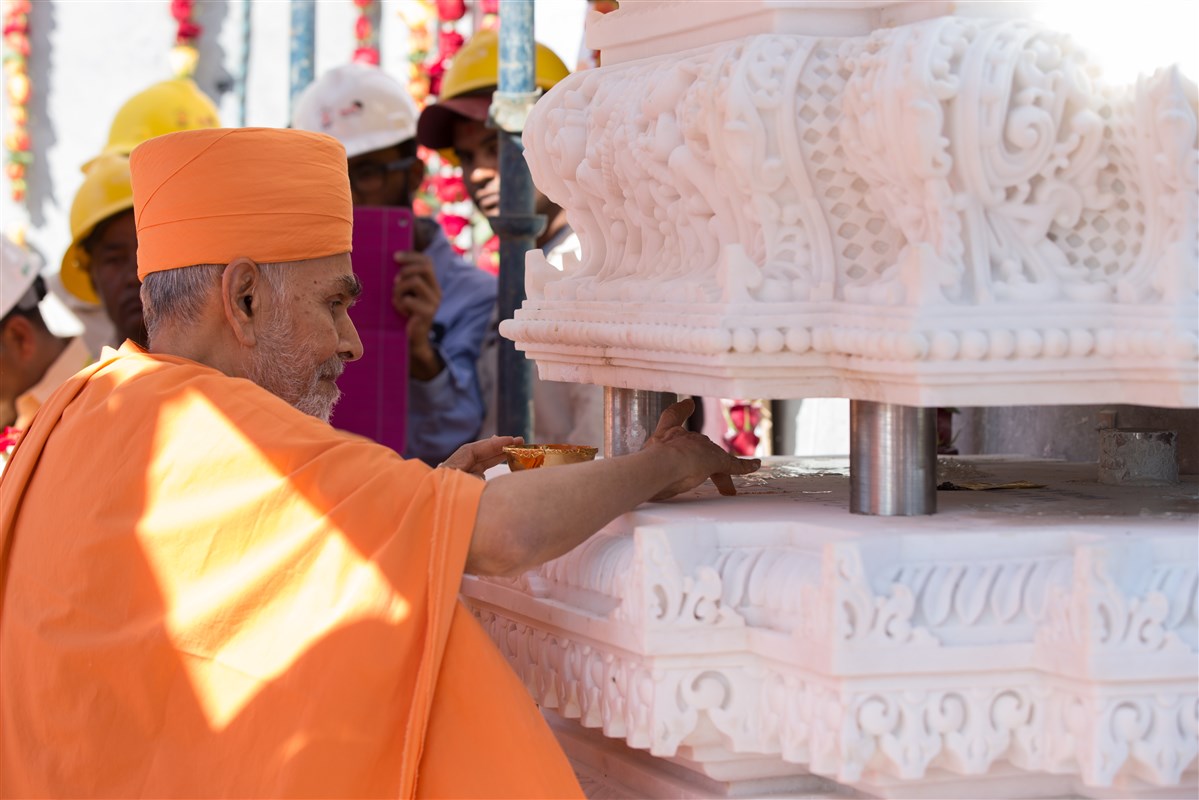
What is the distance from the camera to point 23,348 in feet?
17.6

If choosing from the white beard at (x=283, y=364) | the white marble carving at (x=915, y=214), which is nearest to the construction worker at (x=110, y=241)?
the white beard at (x=283, y=364)

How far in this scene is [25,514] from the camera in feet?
6.92

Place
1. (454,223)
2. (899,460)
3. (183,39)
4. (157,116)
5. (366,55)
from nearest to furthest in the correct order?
(899,460) → (157,116) → (454,223) → (366,55) → (183,39)

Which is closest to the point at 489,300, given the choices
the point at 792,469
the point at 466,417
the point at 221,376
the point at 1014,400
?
the point at 466,417

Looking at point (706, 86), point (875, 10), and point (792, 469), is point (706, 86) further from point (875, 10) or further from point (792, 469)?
point (792, 469)

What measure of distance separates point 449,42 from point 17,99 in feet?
8.72

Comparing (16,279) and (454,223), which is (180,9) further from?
(16,279)

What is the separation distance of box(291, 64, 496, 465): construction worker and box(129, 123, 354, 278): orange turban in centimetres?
232

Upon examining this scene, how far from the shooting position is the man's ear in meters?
2.21

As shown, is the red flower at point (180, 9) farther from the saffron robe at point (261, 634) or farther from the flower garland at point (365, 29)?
the saffron robe at point (261, 634)

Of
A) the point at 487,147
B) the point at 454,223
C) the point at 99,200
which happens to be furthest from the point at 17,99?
the point at 487,147

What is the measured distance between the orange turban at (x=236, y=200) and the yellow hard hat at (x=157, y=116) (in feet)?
15.0

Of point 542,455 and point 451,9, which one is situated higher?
point 451,9

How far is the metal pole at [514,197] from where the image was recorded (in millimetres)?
4477
